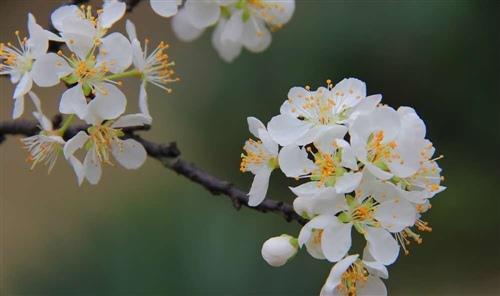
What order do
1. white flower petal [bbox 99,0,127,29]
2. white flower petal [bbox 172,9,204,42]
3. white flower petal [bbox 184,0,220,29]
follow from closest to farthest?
white flower petal [bbox 99,0,127,29] < white flower petal [bbox 184,0,220,29] < white flower petal [bbox 172,9,204,42]

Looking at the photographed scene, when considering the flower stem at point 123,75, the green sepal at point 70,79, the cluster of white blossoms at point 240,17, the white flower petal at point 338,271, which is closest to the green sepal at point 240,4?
the cluster of white blossoms at point 240,17

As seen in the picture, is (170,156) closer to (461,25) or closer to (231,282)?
(231,282)

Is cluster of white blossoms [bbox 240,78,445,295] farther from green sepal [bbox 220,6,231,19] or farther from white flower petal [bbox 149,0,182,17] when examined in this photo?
green sepal [bbox 220,6,231,19]

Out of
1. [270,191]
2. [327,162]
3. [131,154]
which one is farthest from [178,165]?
[270,191]

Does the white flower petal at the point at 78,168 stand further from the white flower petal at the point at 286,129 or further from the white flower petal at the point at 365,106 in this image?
the white flower petal at the point at 365,106

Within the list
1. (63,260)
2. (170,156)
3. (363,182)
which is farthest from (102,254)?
(363,182)

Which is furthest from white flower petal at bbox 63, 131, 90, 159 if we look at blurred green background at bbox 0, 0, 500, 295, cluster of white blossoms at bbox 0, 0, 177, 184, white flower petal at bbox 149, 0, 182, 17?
blurred green background at bbox 0, 0, 500, 295
